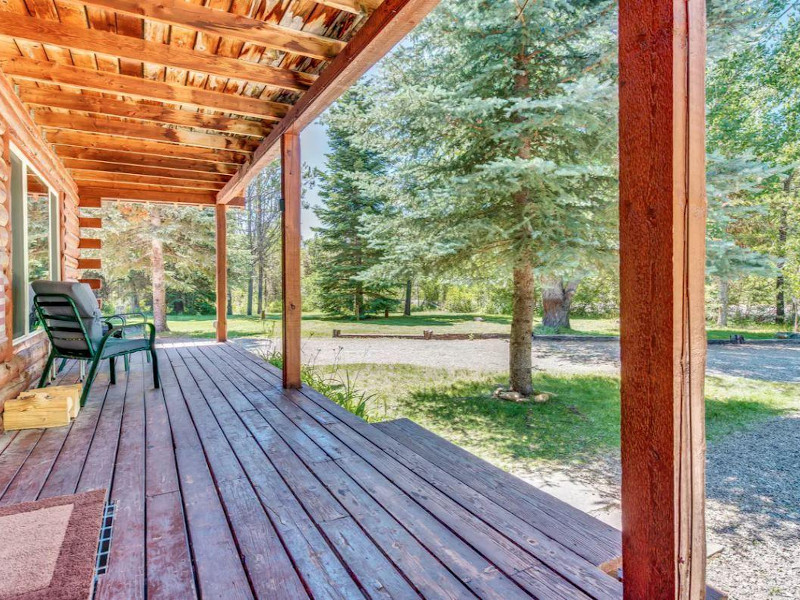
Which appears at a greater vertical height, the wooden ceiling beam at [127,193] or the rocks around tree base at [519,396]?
the wooden ceiling beam at [127,193]

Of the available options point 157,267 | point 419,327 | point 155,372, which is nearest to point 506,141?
point 155,372

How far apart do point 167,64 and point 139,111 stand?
113 cm

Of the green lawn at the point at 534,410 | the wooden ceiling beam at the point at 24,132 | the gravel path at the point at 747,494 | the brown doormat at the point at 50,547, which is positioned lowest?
the gravel path at the point at 747,494

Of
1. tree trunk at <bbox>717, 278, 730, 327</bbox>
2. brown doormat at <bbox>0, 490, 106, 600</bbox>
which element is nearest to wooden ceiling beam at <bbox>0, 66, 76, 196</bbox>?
brown doormat at <bbox>0, 490, 106, 600</bbox>

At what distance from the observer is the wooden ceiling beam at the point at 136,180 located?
5456 millimetres

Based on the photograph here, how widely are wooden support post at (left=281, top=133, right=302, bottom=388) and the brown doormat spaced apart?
1830mm

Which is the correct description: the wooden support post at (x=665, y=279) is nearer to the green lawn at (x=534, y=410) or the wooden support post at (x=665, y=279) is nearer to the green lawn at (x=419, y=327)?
the green lawn at (x=534, y=410)

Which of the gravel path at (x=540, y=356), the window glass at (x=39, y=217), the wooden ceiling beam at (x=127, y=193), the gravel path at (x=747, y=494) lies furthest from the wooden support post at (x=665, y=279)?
the gravel path at (x=540, y=356)

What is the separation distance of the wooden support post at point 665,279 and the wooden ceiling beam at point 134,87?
316 cm

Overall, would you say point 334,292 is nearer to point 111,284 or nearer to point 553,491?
point 111,284

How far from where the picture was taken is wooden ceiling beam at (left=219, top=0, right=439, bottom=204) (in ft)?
6.76

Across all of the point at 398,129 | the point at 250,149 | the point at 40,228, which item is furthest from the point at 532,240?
the point at 40,228

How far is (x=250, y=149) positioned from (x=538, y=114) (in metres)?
3.42

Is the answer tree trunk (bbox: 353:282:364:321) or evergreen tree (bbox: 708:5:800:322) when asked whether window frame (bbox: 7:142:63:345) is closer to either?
evergreen tree (bbox: 708:5:800:322)
